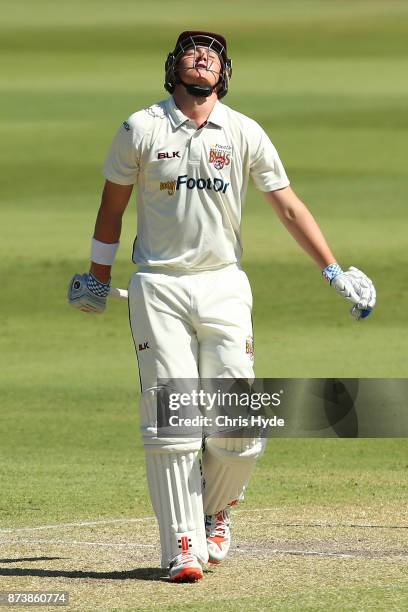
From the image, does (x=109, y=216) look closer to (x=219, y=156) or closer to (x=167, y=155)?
(x=167, y=155)

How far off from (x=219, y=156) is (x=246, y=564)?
1.67m

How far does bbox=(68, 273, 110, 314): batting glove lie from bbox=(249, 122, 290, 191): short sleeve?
785 mm

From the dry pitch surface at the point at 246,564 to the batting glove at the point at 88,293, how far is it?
3.51 feet

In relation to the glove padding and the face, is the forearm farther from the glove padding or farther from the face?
the face

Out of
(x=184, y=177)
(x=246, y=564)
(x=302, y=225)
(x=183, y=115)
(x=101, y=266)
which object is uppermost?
(x=183, y=115)

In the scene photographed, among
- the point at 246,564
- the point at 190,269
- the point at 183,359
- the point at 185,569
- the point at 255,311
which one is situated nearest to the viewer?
the point at 185,569

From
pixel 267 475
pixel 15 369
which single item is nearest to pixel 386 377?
pixel 15 369

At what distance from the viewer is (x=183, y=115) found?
6.42 m

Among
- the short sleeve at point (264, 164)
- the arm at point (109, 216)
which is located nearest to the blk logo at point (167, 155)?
the arm at point (109, 216)

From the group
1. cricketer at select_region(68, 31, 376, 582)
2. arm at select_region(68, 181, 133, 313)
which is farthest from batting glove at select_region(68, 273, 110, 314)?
cricketer at select_region(68, 31, 376, 582)

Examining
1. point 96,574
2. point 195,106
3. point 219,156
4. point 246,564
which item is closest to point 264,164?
point 219,156

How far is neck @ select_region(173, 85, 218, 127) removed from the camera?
645 centimetres

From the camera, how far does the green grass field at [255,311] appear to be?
21.5ft

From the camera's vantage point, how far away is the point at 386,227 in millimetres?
22844
